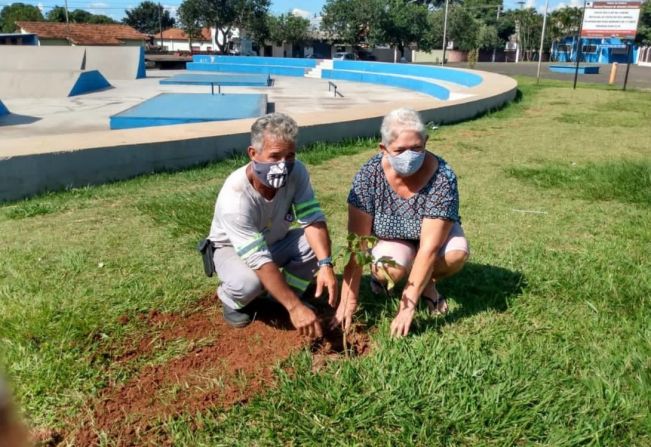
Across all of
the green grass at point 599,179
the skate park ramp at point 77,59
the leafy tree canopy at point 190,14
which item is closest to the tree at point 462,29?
the leafy tree canopy at point 190,14

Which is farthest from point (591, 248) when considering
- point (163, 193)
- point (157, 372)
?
point (163, 193)

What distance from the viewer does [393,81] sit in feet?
75.6

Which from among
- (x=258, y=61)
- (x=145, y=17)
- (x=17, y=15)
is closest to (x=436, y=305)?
(x=258, y=61)

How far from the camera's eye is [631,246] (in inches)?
154

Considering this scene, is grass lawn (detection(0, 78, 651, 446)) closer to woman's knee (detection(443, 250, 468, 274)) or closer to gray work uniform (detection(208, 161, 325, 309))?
woman's knee (detection(443, 250, 468, 274))

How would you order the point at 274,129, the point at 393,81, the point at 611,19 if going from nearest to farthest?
the point at 274,129
the point at 611,19
the point at 393,81

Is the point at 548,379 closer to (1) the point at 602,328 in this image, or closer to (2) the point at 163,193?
(1) the point at 602,328

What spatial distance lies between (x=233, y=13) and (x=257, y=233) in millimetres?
55507

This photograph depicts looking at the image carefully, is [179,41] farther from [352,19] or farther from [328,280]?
[328,280]

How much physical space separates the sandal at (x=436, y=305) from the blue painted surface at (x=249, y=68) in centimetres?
2806

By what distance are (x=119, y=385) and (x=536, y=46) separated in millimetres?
75375

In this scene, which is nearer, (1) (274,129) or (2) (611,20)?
(1) (274,129)

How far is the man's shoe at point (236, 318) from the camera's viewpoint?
9.25 ft

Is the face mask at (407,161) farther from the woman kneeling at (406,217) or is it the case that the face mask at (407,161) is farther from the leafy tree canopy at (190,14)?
the leafy tree canopy at (190,14)
